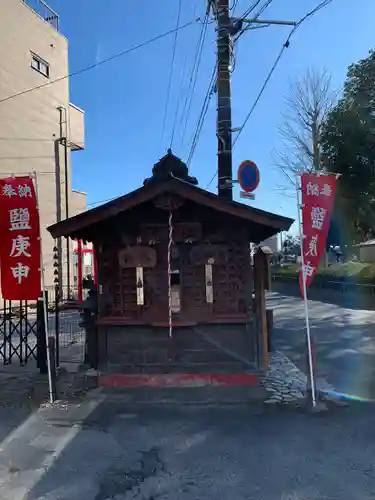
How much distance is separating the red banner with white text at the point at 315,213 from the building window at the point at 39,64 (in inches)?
787

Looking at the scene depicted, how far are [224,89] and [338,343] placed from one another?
20.9 feet

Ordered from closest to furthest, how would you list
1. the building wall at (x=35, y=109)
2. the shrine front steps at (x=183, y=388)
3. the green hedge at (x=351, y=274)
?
the shrine front steps at (x=183, y=388) → the building wall at (x=35, y=109) → the green hedge at (x=351, y=274)

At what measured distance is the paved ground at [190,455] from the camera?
13.8ft

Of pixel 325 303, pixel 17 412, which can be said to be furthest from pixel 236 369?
pixel 325 303

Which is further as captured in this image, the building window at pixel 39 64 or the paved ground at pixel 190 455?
the building window at pixel 39 64

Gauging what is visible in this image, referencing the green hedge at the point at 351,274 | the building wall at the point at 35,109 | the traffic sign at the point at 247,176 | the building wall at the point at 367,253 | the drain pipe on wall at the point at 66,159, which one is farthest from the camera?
Answer: the building wall at the point at 367,253

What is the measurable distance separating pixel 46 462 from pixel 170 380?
295 centimetres

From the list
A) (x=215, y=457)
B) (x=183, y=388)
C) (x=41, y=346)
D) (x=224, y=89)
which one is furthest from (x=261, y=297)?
(x=224, y=89)

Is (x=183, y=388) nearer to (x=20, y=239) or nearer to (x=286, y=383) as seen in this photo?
(x=286, y=383)

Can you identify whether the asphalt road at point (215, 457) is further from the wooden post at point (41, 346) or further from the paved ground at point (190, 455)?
the wooden post at point (41, 346)

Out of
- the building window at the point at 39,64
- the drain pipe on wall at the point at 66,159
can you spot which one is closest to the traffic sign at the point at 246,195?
the drain pipe on wall at the point at 66,159

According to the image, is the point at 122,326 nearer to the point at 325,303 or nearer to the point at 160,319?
the point at 160,319

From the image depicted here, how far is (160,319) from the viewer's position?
766 centimetres

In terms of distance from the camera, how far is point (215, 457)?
4.90 m
